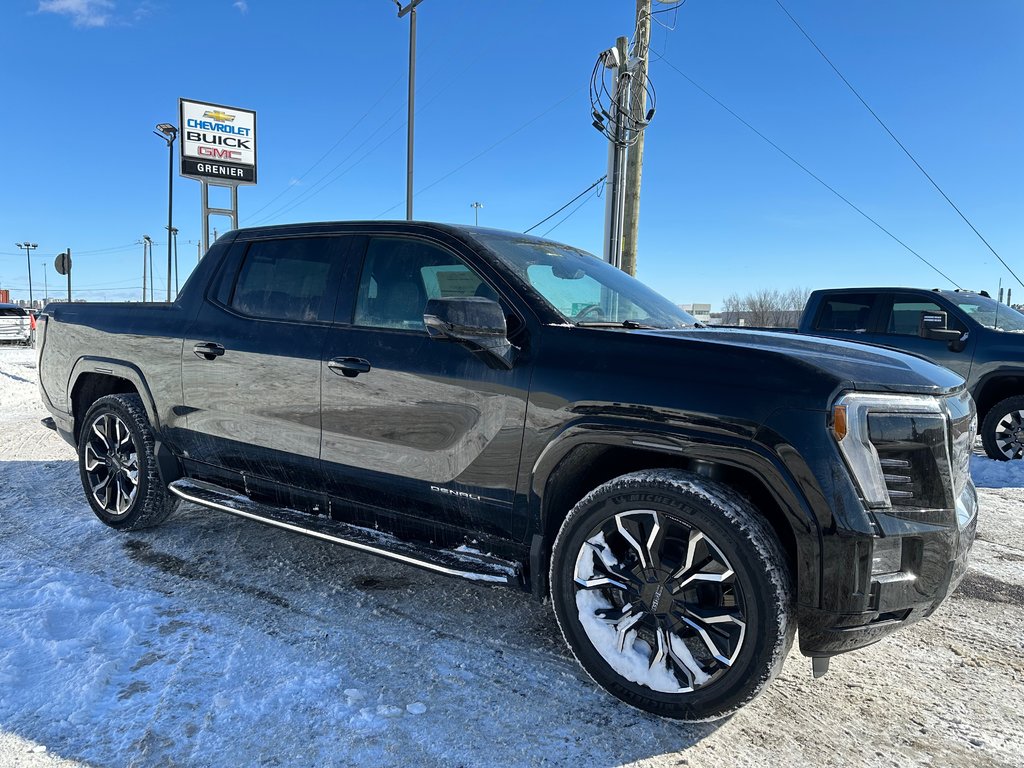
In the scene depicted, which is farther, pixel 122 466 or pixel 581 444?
pixel 122 466

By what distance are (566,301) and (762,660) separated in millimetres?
1613

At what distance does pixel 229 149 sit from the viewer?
691 inches

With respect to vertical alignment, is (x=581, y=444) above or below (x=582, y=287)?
below

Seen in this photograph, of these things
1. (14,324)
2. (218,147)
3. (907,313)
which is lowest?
(14,324)

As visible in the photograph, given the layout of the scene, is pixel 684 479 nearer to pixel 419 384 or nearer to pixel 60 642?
pixel 419 384

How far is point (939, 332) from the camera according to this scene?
712 cm

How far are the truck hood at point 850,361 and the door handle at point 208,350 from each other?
2443mm

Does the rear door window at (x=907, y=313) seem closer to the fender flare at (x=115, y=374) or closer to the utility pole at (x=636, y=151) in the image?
the utility pole at (x=636, y=151)

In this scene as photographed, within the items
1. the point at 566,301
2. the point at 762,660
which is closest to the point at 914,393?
the point at 762,660

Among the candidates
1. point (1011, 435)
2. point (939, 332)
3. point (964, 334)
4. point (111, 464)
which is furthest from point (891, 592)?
point (964, 334)

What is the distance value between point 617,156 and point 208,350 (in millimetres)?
7131

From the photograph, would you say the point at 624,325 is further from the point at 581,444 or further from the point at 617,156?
the point at 617,156

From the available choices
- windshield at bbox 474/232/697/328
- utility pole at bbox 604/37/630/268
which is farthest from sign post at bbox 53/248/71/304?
windshield at bbox 474/232/697/328

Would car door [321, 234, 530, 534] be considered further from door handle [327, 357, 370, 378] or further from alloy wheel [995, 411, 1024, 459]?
alloy wheel [995, 411, 1024, 459]
